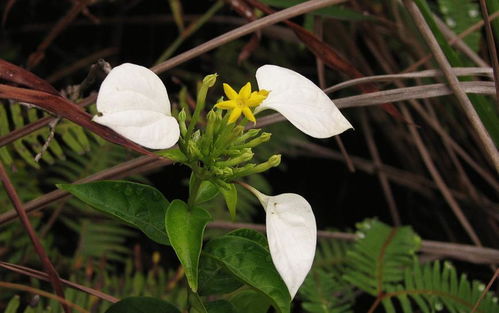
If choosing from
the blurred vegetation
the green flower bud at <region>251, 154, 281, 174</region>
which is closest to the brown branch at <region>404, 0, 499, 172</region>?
the blurred vegetation

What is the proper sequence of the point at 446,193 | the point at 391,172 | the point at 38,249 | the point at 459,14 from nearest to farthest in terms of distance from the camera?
the point at 38,249 < the point at 446,193 < the point at 459,14 < the point at 391,172

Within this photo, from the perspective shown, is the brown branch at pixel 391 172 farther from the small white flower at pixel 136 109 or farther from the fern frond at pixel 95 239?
the small white flower at pixel 136 109

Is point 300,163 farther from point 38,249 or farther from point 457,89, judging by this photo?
point 38,249

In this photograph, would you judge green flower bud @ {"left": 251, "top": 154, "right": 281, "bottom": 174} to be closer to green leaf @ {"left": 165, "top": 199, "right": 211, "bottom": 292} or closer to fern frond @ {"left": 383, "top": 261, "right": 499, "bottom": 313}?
green leaf @ {"left": 165, "top": 199, "right": 211, "bottom": 292}

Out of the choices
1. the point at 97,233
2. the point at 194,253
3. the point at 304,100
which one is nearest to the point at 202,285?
the point at 194,253

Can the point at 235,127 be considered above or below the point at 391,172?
below

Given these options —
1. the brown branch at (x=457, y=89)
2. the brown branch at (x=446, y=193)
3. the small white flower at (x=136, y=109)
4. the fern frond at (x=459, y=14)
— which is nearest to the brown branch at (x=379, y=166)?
the brown branch at (x=446, y=193)

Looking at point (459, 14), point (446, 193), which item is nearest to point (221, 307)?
point (446, 193)
